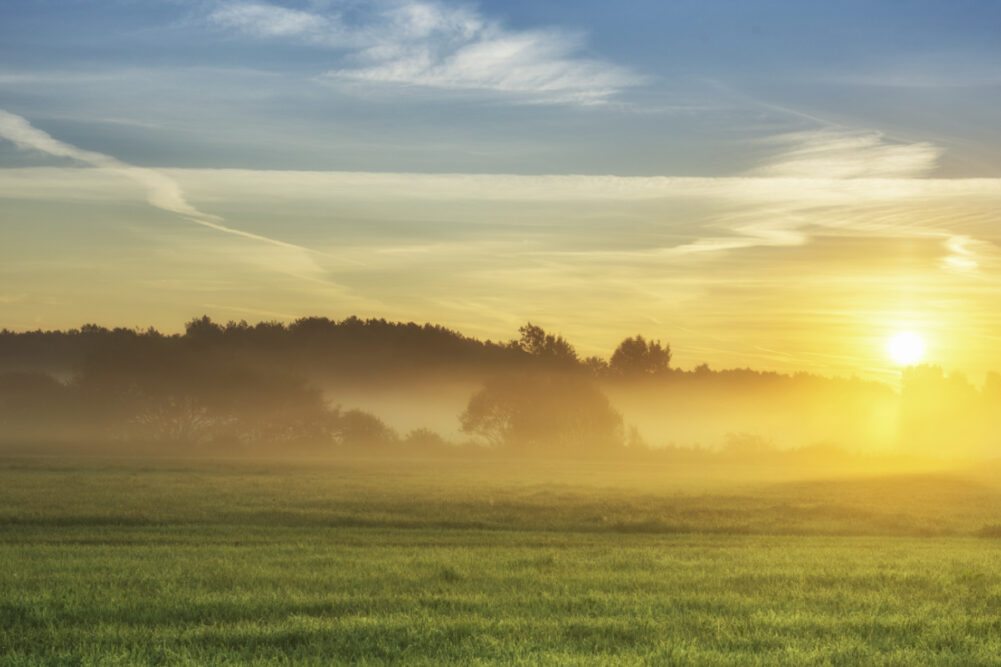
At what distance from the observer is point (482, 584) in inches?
656

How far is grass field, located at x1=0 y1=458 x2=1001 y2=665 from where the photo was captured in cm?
1228

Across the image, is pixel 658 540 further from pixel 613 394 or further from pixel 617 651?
pixel 613 394

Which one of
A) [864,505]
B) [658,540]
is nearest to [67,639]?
[658,540]

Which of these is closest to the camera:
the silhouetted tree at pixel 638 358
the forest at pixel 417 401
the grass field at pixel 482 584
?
the grass field at pixel 482 584

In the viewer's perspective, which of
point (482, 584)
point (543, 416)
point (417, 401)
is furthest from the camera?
point (417, 401)

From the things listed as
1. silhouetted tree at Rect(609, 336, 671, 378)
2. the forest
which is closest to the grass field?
the forest

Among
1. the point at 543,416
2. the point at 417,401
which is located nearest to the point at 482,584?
the point at 543,416

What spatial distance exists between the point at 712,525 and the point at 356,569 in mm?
15859

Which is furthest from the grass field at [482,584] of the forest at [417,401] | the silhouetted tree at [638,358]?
the silhouetted tree at [638,358]

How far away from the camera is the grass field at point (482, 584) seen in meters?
12.3

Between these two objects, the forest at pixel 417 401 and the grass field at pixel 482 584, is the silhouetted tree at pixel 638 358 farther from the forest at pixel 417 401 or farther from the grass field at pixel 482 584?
the grass field at pixel 482 584

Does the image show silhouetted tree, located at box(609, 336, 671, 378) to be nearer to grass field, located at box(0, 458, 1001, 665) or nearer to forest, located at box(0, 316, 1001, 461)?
forest, located at box(0, 316, 1001, 461)

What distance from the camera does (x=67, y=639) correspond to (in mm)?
12539

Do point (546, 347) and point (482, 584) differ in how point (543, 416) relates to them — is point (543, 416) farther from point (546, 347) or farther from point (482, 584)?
point (482, 584)
